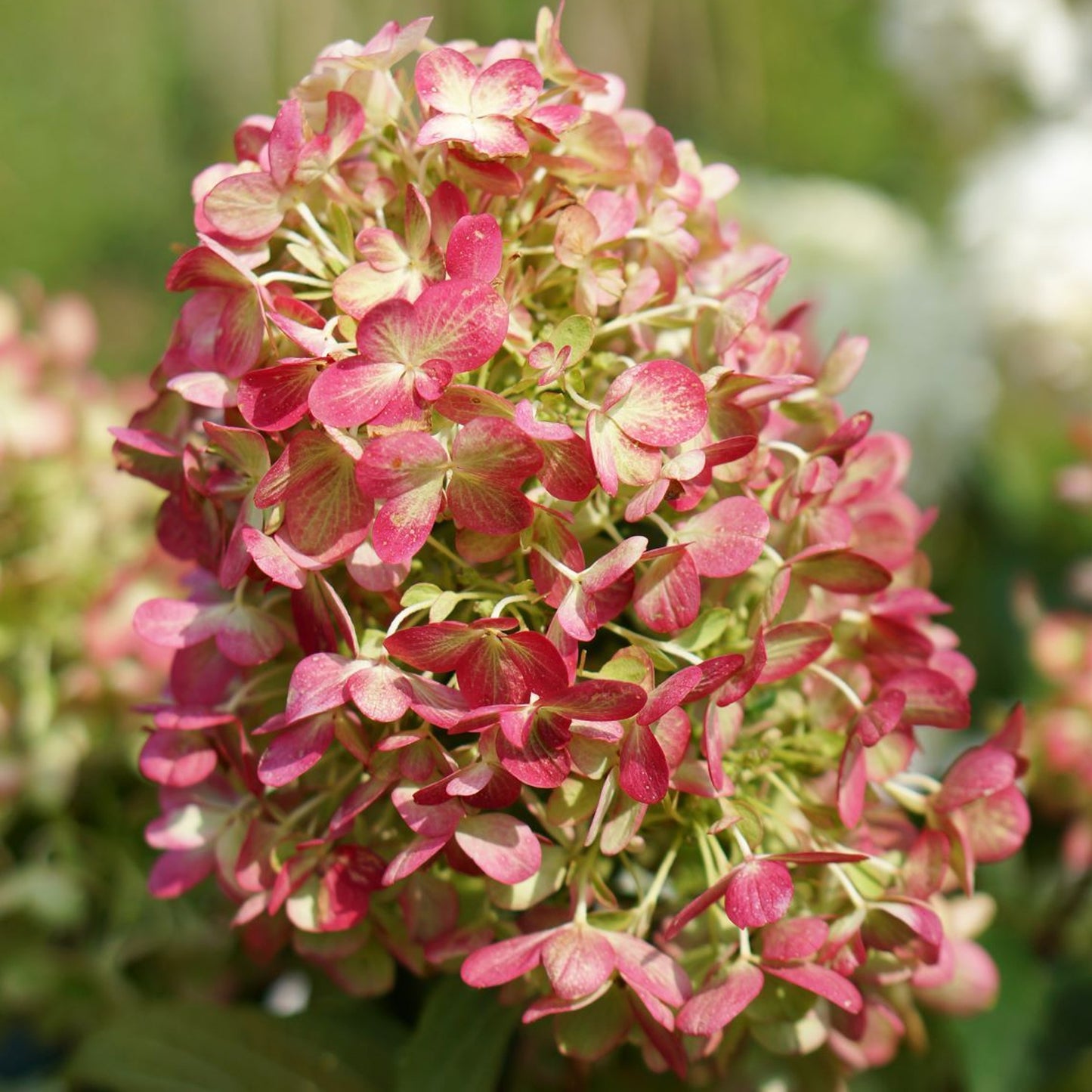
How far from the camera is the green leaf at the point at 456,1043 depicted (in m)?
0.44

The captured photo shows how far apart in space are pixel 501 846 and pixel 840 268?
1130 millimetres

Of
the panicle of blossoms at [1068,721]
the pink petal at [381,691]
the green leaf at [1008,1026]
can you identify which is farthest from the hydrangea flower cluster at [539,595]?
the panicle of blossoms at [1068,721]

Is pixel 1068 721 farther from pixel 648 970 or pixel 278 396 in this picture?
pixel 278 396

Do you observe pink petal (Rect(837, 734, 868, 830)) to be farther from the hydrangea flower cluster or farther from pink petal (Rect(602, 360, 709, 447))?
pink petal (Rect(602, 360, 709, 447))

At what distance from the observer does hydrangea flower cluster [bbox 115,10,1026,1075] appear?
0.36 meters

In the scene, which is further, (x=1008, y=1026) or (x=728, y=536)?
(x=1008, y=1026)

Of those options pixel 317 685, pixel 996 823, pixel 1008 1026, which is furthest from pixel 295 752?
pixel 1008 1026

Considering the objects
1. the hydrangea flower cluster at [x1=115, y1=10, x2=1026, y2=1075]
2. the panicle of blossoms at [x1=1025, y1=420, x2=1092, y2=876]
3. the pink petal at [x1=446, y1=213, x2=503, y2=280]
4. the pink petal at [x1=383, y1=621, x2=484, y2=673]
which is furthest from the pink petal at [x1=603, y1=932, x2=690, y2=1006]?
the panicle of blossoms at [x1=1025, y1=420, x2=1092, y2=876]

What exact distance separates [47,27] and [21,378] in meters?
3.36

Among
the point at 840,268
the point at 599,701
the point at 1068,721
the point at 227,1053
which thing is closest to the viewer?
the point at 599,701

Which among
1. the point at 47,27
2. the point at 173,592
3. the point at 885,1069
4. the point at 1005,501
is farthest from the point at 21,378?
the point at 47,27

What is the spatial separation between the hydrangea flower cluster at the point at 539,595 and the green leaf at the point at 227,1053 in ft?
0.37

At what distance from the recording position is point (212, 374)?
401mm

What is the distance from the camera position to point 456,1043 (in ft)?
1.47
